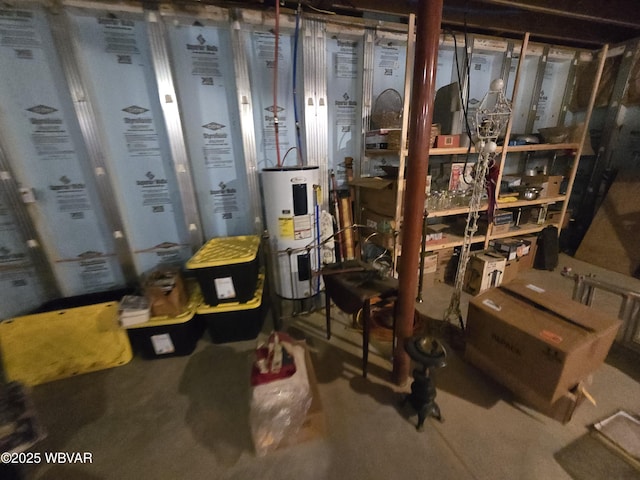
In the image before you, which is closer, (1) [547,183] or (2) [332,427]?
(2) [332,427]

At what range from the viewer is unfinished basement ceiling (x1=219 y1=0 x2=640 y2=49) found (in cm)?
196

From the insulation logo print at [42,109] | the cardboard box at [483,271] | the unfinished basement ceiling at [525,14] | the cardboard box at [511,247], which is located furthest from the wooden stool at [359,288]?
the insulation logo print at [42,109]

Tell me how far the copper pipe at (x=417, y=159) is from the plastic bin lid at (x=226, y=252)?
99 cm

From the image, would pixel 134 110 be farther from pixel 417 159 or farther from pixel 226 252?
pixel 417 159

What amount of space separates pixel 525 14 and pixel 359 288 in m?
2.96

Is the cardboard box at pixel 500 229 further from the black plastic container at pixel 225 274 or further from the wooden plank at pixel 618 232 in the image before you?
the black plastic container at pixel 225 274

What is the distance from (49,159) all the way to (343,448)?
2.59 m

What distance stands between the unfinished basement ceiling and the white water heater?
1281 mm

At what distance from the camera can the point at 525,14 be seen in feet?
7.51

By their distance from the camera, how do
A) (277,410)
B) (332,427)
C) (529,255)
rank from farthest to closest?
1. (529,255)
2. (332,427)
3. (277,410)

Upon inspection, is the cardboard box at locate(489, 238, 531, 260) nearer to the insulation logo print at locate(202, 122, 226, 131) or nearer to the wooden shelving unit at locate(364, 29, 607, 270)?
the wooden shelving unit at locate(364, 29, 607, 270)

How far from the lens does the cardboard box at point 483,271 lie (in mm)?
2258

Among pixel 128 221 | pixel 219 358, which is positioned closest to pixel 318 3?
pixel 128 221

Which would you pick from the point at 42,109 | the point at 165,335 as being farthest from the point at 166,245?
the point at 42,109
